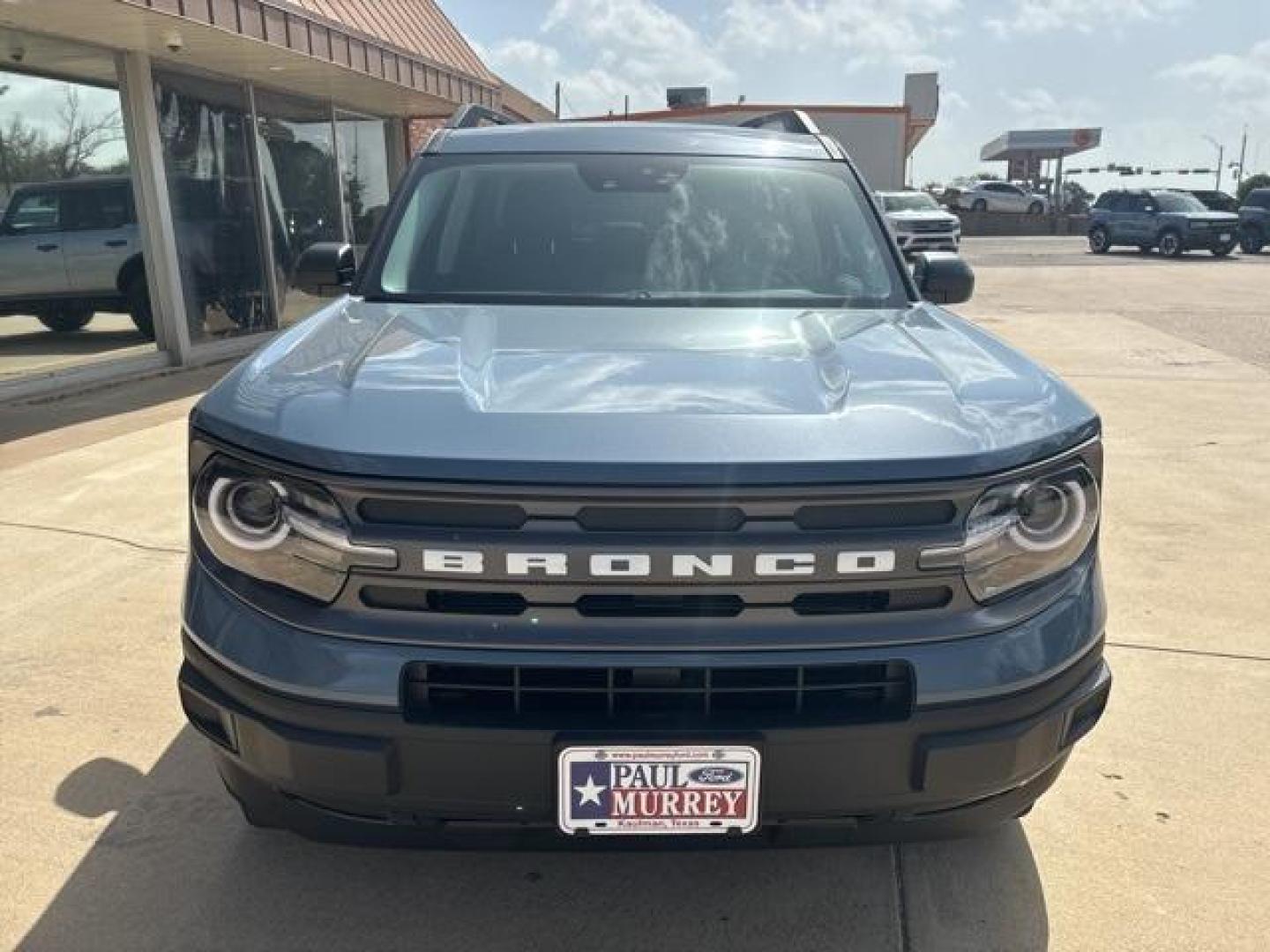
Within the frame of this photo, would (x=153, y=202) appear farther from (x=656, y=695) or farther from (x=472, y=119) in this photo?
(x=656, y=695)

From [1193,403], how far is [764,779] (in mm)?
7628

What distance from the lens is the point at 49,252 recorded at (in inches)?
353

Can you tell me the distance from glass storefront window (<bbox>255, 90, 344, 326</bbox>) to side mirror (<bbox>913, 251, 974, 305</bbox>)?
28.9 feet

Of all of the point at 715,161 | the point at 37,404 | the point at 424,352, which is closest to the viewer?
the point at 424,352

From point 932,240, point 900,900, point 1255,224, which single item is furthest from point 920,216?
point 900,900

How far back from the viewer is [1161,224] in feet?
90.3

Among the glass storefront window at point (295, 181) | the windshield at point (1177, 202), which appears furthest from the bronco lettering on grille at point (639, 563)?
the windshield at point (1177, 202)

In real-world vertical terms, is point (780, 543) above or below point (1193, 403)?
above

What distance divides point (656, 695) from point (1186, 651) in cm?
265

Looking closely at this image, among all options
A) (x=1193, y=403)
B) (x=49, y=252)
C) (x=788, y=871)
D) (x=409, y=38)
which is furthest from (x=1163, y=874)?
(x=409, y=38)

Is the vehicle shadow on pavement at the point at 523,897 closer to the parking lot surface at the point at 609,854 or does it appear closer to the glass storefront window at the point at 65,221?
the parking lot surface at the point at 609,854

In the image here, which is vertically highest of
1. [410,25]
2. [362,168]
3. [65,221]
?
[410,25]

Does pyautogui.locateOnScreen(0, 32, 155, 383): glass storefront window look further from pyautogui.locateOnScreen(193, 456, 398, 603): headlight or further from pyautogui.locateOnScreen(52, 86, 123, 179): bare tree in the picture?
pyautogui.locateOnScreen(193, 456, 398, 603): headlight

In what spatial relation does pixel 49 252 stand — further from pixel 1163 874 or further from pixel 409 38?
pixel 1163 874
